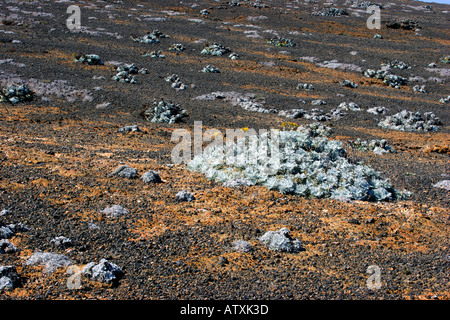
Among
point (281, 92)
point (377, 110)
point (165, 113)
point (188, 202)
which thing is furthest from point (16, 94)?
point (377, 110)

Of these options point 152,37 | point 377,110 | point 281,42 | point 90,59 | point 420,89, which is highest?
point 281,42

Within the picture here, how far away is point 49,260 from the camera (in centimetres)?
439

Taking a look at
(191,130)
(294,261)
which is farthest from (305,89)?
(294,261)

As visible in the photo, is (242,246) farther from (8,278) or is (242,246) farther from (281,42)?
(281,42)

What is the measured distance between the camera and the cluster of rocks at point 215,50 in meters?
22.3

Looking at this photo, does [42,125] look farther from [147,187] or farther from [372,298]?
[372,298]

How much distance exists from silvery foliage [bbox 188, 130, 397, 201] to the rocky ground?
261mm

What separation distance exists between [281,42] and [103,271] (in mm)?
24475

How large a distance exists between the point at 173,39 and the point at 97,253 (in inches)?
880

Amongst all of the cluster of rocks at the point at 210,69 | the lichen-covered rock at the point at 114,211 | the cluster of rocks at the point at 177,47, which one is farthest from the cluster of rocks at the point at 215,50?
the lichen-covered rock at the point at 114,211

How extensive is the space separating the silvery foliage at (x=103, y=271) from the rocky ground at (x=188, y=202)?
15 millimetres

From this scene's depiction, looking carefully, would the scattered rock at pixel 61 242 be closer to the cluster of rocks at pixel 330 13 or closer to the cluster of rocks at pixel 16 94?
the cluster of rocks at pixel 16 94

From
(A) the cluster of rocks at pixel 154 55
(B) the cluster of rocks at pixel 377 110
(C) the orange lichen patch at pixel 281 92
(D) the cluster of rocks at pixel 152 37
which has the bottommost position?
(B) the cluster of rocks at pixel 377 110

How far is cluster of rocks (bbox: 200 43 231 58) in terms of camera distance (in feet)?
73.2
